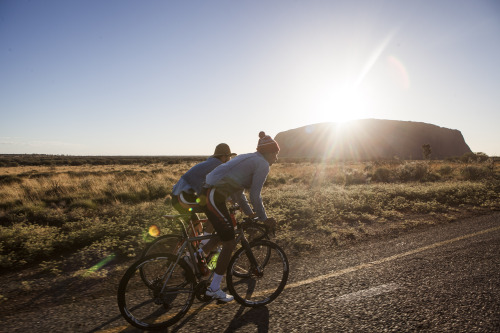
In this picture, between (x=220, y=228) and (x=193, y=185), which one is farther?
(x=193, y=185)

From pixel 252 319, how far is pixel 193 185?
2005mm

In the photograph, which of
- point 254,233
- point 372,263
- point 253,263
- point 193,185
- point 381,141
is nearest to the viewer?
point 253,263

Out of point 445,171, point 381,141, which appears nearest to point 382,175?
point 445,171

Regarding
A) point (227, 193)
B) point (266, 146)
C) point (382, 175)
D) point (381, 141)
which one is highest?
point (381, 141)

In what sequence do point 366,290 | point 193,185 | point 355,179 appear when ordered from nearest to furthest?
point 366,290, point 193,185, point 355,179

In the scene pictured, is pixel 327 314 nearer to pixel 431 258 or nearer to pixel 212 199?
pixel 212 199

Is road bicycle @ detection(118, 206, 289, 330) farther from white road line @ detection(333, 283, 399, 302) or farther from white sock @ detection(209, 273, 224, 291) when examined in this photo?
white road line @ detection(333, 283, 399, 302)

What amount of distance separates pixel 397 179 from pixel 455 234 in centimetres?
1483

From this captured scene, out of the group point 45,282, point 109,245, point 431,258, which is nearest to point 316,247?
point 431,258

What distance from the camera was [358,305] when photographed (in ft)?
12.2

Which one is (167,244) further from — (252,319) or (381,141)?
(381,141)

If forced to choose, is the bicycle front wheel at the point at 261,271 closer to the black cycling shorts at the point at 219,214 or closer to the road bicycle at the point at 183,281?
the road bicycle at the point at 183,281

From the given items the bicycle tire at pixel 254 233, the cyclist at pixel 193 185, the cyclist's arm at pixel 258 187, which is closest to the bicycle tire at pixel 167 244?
the cyclist at pixel 193 185

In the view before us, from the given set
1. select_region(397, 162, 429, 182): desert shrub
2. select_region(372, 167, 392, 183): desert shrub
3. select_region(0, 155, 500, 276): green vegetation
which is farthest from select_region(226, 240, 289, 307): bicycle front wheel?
select_region(397, 162, 429, 182): desert shrub
